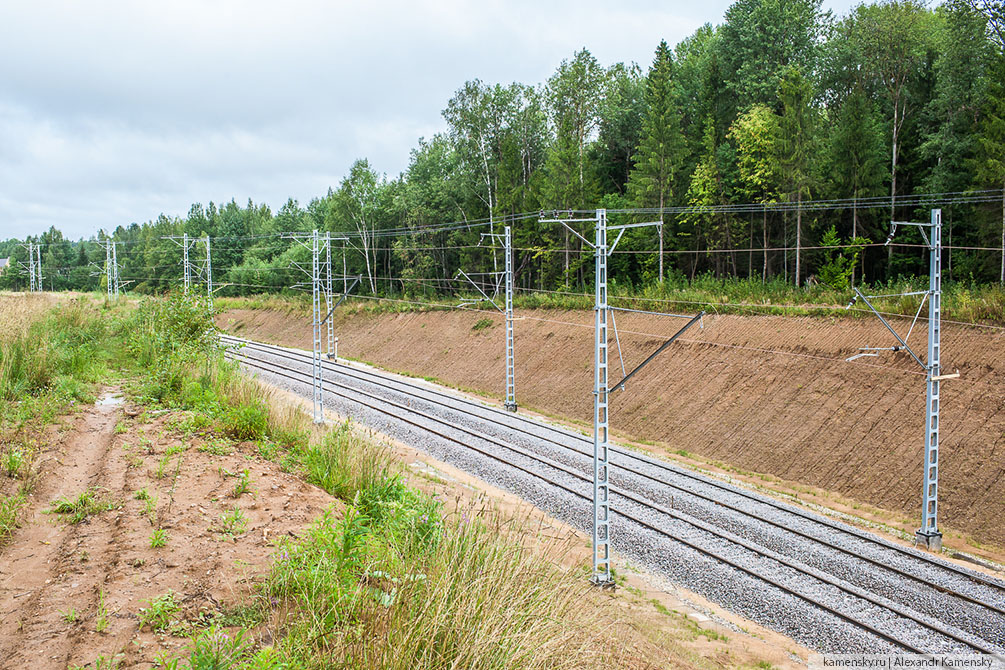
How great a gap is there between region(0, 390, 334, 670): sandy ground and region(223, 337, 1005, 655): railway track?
759 centimetres

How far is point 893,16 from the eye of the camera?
137 feet

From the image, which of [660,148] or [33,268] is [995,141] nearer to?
[660,148]

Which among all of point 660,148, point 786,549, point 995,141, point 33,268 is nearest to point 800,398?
point 786,549

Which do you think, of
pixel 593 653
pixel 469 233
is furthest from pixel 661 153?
pixel 593 653

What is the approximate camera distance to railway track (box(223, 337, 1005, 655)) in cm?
1138

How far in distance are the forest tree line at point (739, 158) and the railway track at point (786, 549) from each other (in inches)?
638

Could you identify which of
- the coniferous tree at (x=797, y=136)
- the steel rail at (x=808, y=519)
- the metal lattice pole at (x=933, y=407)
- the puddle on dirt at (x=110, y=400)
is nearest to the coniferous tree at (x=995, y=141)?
the coniferous tree at (x=797, y=136)

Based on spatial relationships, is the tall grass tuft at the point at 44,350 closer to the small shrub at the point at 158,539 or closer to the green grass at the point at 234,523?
the green grass at the point at 234,523

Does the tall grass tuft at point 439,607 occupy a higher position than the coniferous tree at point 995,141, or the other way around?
the coniferous tree at point 995,141

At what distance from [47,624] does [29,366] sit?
27.6ft

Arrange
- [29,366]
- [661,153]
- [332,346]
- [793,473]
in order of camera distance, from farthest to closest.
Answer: [332,346], [661,153], [793,473], [29,366]

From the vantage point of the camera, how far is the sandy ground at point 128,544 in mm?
5227

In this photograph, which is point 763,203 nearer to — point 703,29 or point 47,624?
point 703,29

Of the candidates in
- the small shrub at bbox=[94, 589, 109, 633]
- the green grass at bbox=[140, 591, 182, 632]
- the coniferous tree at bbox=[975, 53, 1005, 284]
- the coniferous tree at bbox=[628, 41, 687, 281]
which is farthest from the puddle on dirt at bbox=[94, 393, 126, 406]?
the coniferous tree at bbox=[628, 41, 687, 281]
